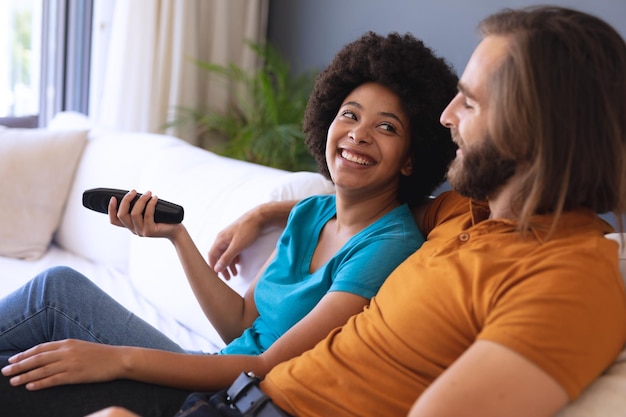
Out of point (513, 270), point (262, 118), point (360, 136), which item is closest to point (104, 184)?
point (262, 118)

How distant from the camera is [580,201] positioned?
3.47 ft

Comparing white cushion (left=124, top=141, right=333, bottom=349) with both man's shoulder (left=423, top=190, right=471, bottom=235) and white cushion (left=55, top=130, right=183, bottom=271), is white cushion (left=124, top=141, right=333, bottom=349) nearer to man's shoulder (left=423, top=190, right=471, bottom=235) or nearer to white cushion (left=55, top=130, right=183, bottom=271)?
white cushion (left=55, top=130, right=183, bottom=271)

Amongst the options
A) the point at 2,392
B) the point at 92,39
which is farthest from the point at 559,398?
the point at 92,39

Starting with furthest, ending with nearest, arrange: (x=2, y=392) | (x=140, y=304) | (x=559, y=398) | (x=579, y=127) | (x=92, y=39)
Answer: (x=92, y=39)
(x=140, y=304)
(x=2, y=392)
(x=579, y=127)
(x=559, y=398)

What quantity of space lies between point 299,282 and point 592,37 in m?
0.69

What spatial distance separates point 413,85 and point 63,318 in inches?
31.3

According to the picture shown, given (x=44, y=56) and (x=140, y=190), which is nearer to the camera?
(x=140, y=190)

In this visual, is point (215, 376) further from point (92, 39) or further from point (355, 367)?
point (92, 39)

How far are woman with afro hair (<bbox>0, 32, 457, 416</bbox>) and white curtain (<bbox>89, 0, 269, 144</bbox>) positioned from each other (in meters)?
2.00

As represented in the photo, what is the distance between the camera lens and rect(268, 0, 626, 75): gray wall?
269 cm

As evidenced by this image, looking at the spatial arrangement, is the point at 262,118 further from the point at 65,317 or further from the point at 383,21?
the point at 65,317

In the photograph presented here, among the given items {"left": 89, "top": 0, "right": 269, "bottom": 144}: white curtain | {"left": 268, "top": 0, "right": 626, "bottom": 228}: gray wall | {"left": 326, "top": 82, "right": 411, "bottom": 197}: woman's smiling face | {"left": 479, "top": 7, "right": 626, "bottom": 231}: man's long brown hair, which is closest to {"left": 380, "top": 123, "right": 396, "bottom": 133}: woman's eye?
{"left": 326, "top": 82, "right": 411, "bottom": 197}: woman's smiling face

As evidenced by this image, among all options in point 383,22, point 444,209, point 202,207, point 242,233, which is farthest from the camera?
point 383,22

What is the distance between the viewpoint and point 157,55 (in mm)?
3535
